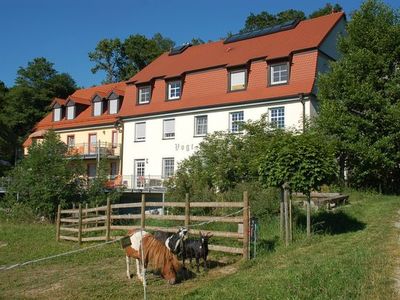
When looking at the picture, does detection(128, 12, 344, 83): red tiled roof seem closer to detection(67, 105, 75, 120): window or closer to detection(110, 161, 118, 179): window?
detection(110, 161, 118, 179): window

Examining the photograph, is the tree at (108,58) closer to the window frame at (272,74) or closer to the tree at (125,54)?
the tree at (125,54)

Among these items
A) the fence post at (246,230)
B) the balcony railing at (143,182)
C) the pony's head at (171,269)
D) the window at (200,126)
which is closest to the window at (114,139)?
the balcony railing at (143,182)

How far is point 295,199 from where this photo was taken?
61.1ft

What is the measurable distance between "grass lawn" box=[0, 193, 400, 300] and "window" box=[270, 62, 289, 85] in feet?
52.4

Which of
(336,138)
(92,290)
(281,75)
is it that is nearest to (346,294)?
(92,290)

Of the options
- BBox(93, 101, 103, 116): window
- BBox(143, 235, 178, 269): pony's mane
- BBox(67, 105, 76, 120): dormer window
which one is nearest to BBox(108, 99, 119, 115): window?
BBox(93, 101, 103, 116): window

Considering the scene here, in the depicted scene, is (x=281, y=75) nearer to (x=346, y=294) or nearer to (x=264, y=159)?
(x=264, y=159)

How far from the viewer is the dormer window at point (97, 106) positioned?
1725 inches

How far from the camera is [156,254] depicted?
10078 millimetres

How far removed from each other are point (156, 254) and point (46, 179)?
15930mm

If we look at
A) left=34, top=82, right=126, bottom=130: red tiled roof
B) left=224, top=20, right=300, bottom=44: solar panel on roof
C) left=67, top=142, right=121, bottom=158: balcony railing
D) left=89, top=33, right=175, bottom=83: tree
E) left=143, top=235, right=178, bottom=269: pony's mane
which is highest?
left=89, top=33, right=175, bottom=83: tree

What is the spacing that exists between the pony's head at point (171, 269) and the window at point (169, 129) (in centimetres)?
2563

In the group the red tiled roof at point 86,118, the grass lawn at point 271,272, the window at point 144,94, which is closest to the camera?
the grass lawn at point 271,272

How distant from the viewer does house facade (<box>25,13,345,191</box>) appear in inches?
1196
